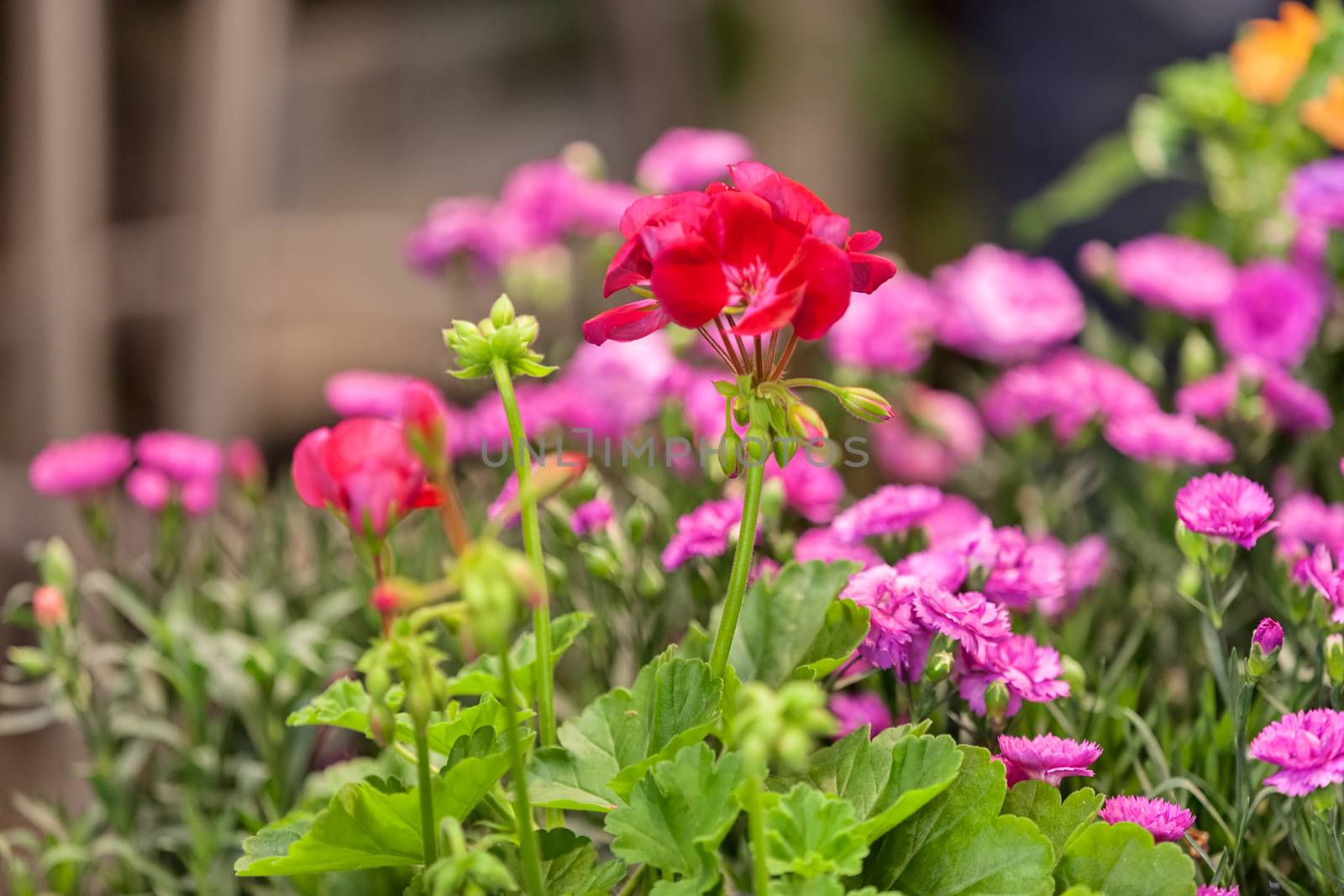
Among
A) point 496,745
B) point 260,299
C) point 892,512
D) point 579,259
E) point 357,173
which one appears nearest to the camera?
point 496,745

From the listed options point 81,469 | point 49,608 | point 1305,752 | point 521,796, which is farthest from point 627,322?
point 81,469

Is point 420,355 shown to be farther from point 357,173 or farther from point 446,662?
point 446,662

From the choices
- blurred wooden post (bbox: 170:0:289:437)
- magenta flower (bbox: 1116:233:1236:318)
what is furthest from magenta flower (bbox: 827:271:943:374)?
blurred wooden post (bbox: 170:0:289:437)

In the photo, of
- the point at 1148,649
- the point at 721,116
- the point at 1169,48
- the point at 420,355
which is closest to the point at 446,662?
the point at 1148,649

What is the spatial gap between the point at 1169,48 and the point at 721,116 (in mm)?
815

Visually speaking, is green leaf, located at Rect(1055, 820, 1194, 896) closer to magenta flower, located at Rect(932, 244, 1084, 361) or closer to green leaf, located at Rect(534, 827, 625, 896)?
green leaf, located at Rect(534, 827, 625, 896)

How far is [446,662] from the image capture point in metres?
0.63

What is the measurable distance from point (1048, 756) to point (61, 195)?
4.15 feet

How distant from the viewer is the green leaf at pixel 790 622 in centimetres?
43

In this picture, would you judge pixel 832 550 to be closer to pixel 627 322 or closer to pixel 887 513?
pixel 887 513

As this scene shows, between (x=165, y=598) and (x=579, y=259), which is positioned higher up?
(x=579, y=259)

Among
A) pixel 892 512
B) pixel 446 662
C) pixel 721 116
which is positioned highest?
pixel 721 116

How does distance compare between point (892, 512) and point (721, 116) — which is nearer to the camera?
point (892, 512)

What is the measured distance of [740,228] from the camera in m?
0.36
